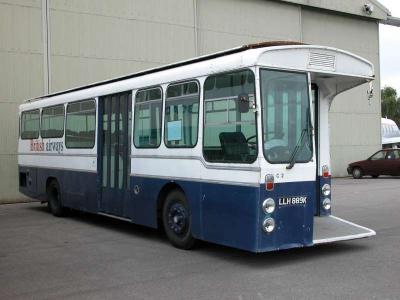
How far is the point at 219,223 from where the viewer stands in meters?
8.24

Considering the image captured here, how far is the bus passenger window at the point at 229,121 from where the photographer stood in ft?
25.6

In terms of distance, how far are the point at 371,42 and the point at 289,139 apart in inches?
960

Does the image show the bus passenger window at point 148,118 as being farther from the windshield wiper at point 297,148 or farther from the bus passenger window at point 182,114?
the windshield wiper at point 297,148

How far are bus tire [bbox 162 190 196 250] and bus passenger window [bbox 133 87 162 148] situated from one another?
3.28 ft

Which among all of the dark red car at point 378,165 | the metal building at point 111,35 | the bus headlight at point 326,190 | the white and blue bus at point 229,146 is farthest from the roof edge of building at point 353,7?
the bus headlight at point 326,190

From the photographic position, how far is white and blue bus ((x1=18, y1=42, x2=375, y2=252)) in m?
7.77

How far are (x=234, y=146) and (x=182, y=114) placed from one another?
4.69 feet

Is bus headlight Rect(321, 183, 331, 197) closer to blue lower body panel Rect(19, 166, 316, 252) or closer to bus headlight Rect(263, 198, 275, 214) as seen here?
blue lower body panel Rect(19, 166, 316, 252)

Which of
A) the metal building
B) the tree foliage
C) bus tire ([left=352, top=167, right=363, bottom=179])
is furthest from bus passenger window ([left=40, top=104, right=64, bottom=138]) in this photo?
the tree foliage

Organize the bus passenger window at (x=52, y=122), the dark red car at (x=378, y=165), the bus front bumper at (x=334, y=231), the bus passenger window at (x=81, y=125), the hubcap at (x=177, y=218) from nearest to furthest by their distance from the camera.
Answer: the bus front bumper at (x=334, y=231), the hubcap at (x=177, y=218), the bus passenger window at (x=81, y=125), the bus passenger window at (x=52, y=122), the dark red car at (x=378, y=165)

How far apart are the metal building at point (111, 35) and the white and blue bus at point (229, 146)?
22.6 feet

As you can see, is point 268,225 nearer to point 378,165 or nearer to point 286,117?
point 286,117

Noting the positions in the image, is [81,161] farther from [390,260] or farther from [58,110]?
[390,260]

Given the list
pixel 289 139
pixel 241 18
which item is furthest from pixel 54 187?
pixel 241 18
